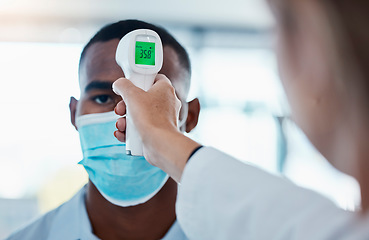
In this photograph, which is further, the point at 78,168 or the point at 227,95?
the point at 227,95

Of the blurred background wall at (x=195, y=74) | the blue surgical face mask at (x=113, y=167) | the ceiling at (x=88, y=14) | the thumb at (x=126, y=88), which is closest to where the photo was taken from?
the thumb at (x=126, y=88)

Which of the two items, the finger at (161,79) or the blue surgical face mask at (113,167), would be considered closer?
the finger at (161,79)

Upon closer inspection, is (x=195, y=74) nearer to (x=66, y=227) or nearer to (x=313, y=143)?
(x=66, y=227)

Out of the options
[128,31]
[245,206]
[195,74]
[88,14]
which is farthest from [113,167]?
[88,14]

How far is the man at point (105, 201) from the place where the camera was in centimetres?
108

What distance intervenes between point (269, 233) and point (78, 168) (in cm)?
152

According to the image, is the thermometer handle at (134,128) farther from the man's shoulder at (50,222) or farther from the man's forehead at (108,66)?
the man's shoulder at (50,222)

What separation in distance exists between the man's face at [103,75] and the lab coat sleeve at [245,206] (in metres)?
0.51

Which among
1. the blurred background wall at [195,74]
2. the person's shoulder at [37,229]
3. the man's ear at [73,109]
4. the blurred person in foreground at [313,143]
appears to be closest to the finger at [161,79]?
the blurred person in foreground at [313,143]

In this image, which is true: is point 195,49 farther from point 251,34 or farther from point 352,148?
point 352,148

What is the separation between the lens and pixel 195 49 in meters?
3.06

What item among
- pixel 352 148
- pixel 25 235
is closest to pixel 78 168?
pixel 25 235

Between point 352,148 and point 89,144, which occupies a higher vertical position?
point 352,148

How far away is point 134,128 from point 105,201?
0.43m
